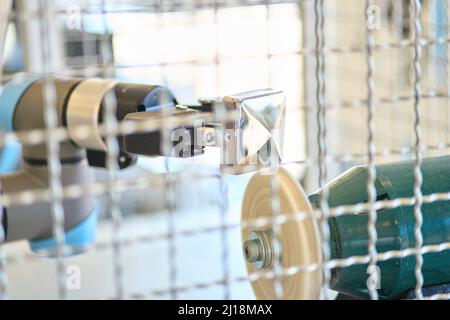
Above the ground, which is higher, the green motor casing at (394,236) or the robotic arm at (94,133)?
the robotic arm at (94,133)

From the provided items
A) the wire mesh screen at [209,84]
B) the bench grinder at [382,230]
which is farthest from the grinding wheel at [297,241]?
the wire mesh screen at [209,84]

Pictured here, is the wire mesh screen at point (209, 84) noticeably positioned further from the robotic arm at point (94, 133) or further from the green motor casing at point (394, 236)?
the green motor casing at point (394, 236)

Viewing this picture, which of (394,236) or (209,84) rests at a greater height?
(209,84)

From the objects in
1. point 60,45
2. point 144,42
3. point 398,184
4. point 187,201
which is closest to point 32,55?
point 60,45

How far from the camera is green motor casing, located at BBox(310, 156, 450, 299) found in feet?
1.63

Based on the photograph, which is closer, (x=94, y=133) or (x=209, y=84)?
(x=94, y=133)

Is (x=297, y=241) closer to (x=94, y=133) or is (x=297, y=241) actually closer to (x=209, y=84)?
(x=94, y=133)

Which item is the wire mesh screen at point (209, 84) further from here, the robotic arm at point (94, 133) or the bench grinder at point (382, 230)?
the bench grinder at point (382, 230)

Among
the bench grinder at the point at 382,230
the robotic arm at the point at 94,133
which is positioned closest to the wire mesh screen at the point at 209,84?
the robotic arm at the point at 94,133

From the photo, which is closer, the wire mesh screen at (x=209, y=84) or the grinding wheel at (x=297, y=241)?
the grinding wheel at (x=297, y=241)

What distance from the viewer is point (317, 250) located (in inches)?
15.7

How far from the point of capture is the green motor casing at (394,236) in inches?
19.5

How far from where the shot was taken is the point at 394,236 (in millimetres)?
496

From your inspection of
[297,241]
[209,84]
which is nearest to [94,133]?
[297,241]
